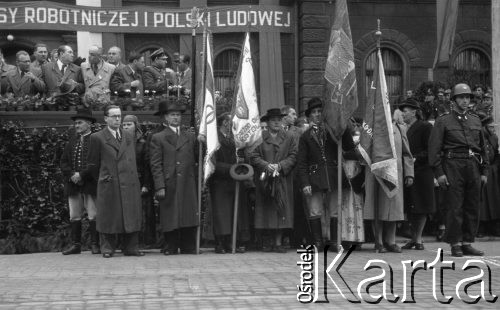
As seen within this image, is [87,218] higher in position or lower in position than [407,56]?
lower

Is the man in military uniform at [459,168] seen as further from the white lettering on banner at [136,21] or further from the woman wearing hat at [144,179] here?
the white lettering on banner at [136,21]

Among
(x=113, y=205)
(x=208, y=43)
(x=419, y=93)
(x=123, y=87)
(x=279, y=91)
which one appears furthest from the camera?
(x=279, y=91)

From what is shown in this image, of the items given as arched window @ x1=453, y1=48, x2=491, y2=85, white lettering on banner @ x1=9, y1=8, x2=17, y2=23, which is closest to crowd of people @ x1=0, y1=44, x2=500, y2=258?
white lettering on banner @ x1=9, y1=8, x2=17, y2=23

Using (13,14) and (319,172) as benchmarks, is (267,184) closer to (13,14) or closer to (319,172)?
(319,172)

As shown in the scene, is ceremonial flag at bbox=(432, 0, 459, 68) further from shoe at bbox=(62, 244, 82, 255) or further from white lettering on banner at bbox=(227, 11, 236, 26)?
shoe at bbox=(62, 244, 82, 255)

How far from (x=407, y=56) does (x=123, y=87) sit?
11.5 metres

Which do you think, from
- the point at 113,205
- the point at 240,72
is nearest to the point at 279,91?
the point at 240,72

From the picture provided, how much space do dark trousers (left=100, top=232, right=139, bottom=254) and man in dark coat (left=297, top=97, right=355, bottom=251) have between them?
2.43m

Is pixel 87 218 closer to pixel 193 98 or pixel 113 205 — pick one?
pixel 113 205

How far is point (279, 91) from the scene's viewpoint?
2373cm

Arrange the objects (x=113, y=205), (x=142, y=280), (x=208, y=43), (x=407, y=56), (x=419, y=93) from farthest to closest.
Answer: (x=407, y=56) < (x=419, y=93) < (x=208, y=43) < (x=113, y=205) < (x=142, y=280)

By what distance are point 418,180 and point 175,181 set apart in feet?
11.6

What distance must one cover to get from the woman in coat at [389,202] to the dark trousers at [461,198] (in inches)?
36.8

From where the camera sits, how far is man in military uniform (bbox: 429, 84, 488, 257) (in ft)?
41.3
